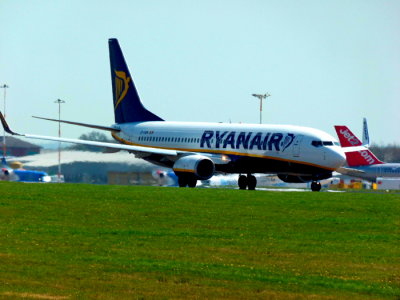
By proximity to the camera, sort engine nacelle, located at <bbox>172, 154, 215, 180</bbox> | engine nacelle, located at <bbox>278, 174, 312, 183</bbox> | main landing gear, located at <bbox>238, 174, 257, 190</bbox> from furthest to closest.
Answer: main landing gear, located at <bbox>238, 174, 257, 190</bbox> < engine nacelle, located at <bbox>278, 174, 312, 183</bbox> < engine nacelle, located at <bbox>172, 154, 215, 180</bbox>

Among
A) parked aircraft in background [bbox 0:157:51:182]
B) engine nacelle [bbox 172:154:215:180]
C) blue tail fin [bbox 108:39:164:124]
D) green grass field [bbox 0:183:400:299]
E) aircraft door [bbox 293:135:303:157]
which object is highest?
blue tail fin [bbox 108:39:164:124]

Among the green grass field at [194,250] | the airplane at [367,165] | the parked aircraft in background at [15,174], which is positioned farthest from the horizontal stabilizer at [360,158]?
the green grass field at [194,250]

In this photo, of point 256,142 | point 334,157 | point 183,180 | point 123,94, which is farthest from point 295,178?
point 123,94

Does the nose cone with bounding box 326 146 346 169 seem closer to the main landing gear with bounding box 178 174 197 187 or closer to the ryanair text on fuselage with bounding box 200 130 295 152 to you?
the ryanair text on fuselage with bounding box 200 130 295 152

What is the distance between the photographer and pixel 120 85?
69.9 m

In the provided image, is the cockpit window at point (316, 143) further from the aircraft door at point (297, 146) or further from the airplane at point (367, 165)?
the airplane at point (367, 165)

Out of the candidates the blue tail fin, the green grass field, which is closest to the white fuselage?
the blue tail fin

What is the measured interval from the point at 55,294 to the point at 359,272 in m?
6.86

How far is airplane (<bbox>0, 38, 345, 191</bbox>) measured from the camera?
54.2 metres

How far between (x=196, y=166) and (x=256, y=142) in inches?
155

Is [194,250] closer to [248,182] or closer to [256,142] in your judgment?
[256,142]

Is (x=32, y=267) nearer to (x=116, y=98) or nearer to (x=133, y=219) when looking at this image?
(x=133, y=219)

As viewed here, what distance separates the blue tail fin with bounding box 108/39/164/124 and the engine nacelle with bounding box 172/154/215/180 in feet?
37.4

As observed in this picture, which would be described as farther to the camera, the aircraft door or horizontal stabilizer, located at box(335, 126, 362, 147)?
horizontal stabilizer, located at box(335, 126, 362, 147)
